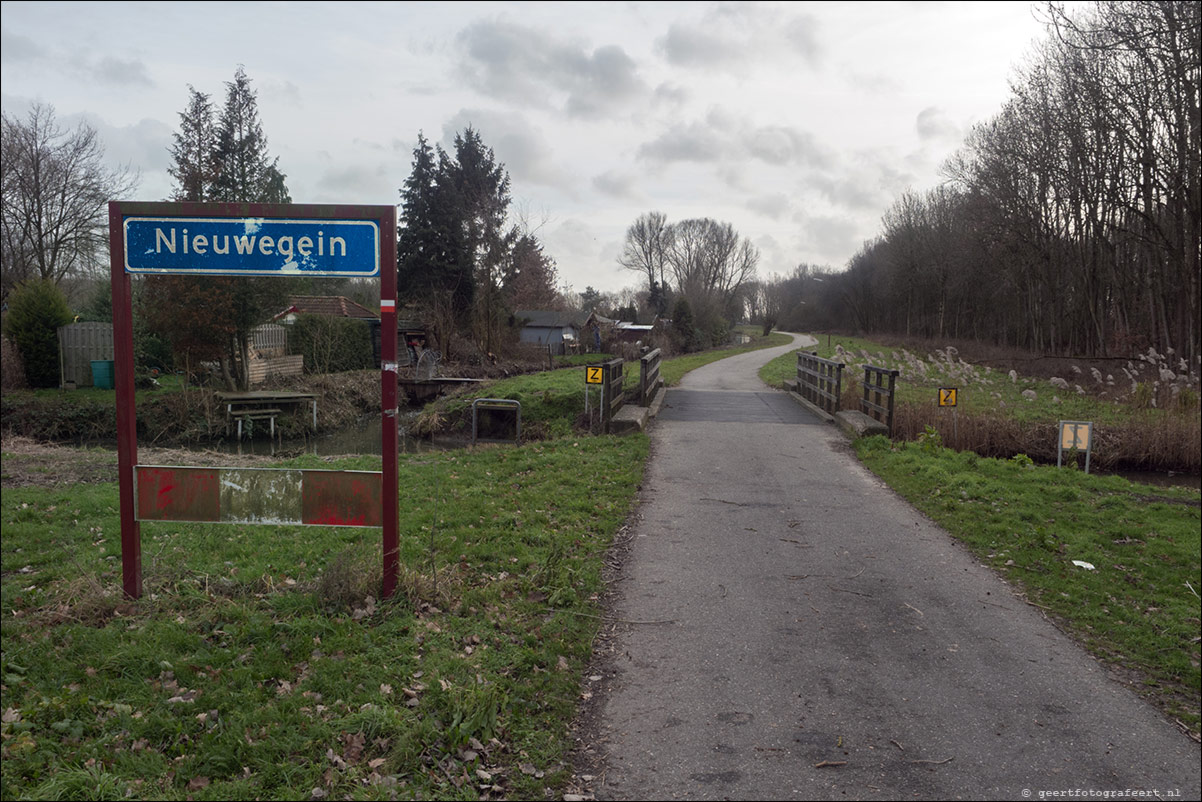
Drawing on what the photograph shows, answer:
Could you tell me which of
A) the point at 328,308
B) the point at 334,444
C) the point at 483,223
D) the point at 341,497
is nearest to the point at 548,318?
the point at 483,223

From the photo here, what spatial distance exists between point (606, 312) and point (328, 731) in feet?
244

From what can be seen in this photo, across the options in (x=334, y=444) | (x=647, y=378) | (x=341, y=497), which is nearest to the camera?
(x=341, y=497)

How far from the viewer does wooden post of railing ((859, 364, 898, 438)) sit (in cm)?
1337

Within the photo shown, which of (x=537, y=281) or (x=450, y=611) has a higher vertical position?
(x=537, y=281)

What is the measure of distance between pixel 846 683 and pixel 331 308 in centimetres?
3105

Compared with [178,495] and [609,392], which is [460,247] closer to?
[609,392]

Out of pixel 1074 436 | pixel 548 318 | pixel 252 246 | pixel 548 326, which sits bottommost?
pixel 1074 436

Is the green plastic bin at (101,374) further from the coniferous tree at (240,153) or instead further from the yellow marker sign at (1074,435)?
the yellow marker sign at (1074,435)

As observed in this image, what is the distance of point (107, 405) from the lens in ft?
72.1

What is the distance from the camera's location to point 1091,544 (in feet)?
23.3

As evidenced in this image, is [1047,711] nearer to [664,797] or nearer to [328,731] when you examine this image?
[664,797]

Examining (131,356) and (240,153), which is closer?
(131,356)

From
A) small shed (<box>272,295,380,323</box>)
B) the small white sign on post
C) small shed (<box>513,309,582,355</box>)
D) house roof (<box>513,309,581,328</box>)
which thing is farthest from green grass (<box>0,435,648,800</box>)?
house roof (<box>513,309,581,328</box>)

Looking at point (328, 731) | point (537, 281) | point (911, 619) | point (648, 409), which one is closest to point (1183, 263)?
point (648, 409)
